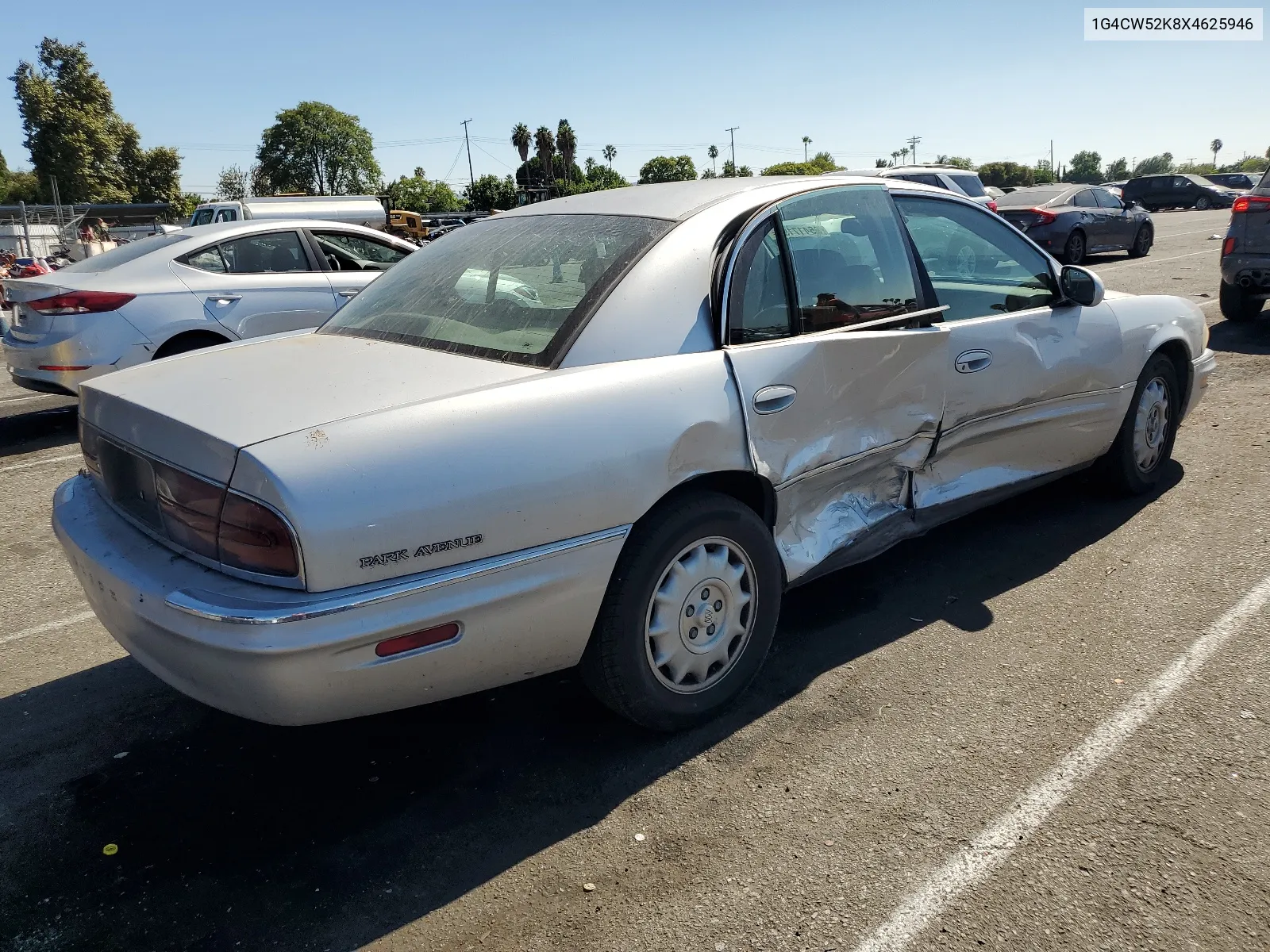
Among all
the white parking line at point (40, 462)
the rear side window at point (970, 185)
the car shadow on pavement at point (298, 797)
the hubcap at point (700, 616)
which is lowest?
the car shadow on pavement at point (298, 797)

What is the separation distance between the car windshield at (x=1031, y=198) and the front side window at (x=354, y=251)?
13.8 m

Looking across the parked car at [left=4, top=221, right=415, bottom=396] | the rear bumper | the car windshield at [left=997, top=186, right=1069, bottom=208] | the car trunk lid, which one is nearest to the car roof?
the car trunk lid

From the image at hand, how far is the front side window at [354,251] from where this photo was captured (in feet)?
25.4

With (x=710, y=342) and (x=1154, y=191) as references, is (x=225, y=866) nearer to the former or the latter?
(x=710, y=342)

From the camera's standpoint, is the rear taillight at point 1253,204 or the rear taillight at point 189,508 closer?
the rear taillight at point 189,508

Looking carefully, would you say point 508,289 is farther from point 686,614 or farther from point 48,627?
point 48,627

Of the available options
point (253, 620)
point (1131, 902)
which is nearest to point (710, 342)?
point (253, 620)

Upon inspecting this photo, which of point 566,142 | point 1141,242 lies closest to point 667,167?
point 566,142

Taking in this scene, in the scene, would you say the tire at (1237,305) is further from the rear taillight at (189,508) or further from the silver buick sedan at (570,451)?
the rear taillight at (189,508)

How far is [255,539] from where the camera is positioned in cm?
228

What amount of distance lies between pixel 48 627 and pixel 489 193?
9397cm

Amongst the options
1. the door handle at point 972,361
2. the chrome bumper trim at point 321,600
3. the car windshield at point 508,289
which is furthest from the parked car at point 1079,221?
the chrome bumper trim at point 321,600

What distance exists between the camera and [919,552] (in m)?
4.41

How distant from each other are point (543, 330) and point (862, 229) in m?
1.43
